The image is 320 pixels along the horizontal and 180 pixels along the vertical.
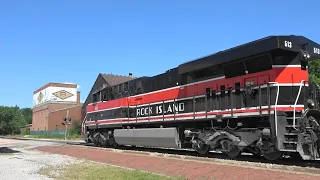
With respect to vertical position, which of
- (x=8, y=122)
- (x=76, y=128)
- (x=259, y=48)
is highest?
(x=259, y=48)

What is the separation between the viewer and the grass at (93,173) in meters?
9.47

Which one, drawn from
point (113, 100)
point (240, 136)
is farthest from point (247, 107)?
point (113, 100)

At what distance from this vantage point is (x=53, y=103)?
86562mm

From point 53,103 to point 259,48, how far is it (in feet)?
265

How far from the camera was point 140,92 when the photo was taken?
63.5ft

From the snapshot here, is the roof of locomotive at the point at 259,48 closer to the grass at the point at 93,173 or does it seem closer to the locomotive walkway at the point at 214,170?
the locomotive walkway at the point at 214,170

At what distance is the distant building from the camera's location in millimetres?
81000

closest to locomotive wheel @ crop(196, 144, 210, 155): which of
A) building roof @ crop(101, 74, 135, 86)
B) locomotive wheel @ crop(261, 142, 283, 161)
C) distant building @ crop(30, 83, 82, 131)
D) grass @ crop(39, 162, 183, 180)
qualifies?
locomotive wheel @ crop(261, 142, 283, 161)

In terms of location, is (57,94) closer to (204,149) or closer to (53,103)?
(53,103)

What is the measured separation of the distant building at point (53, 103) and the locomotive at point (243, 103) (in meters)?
66.7

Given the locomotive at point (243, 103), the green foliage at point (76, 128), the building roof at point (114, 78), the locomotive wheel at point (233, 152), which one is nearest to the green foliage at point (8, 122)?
the green foliage at point (76, 128)

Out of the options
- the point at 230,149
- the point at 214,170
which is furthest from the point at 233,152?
the point at 214,170

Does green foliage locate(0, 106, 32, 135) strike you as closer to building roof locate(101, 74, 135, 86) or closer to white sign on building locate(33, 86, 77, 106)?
white sign on building locate(33, 86, 77, 106)

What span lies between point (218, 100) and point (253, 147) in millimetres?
2247
